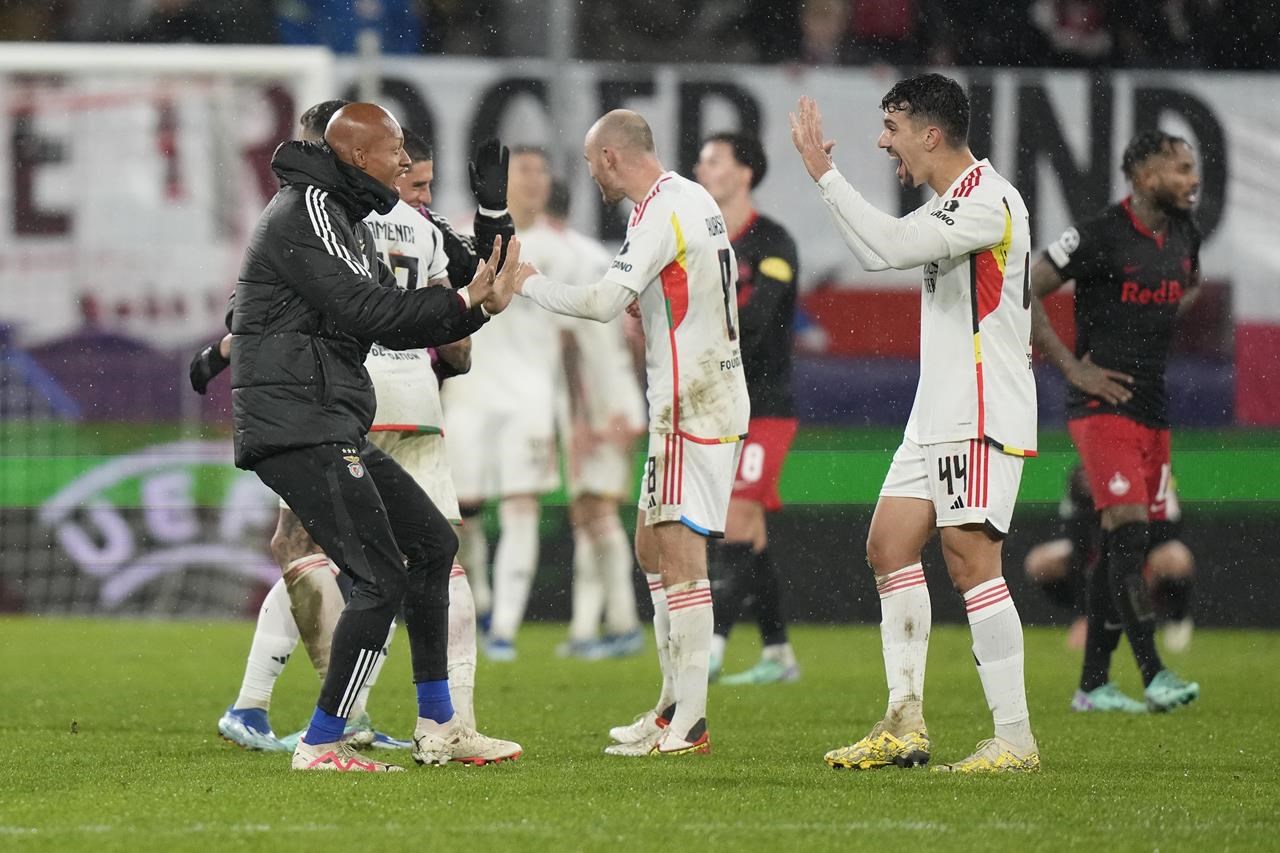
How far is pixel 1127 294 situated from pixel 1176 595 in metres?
3.40

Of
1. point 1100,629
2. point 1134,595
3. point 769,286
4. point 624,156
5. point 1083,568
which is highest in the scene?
point 624,156

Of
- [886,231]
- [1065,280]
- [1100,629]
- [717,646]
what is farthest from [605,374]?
[886,231]

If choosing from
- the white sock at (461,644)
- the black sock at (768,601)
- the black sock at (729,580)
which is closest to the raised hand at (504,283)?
the white sock at (461,644)

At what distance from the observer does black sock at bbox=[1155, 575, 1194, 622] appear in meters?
11.4

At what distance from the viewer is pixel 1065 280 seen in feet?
28.2

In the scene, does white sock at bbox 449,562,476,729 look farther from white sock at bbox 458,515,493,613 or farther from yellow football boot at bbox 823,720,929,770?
white sock at bbox 458,515,493,613

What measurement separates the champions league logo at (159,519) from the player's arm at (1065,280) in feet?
20.3

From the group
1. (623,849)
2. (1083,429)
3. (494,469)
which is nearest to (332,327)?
(623,849)

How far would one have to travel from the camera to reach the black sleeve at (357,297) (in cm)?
576

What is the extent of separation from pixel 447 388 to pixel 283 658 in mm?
4951

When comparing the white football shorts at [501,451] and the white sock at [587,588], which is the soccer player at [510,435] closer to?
the white football shorts at [501,451]

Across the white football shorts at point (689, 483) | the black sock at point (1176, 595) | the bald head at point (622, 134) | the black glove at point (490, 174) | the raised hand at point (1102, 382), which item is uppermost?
the bald head at point (622, 134)

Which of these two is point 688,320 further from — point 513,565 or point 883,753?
point 513,565

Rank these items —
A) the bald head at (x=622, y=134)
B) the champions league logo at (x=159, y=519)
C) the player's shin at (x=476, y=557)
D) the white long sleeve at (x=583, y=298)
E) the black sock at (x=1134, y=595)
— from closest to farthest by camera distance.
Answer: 1. the white long sleeve at (x=583, y=298)
2. the bald head at (x=622, y=134)
3. the black sock at (x=1134, y=595)
4. the player's shin at (x=476, y=557)
5. the champions league logo at (x=159, y=519)
